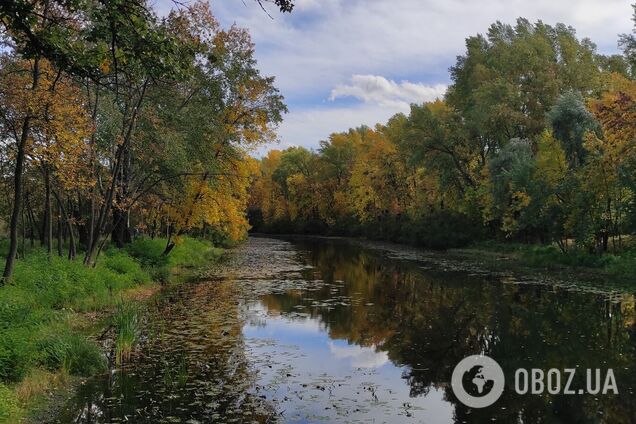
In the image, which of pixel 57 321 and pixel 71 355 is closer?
pixel 71 355

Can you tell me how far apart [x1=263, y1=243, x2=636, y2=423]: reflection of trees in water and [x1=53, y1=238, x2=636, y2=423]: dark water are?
0.15 ft

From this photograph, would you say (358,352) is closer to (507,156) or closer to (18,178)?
(18,178)

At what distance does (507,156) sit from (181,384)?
107 ft

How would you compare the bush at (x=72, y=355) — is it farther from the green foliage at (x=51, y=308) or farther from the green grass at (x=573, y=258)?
the green grass at (x=573, y=258)

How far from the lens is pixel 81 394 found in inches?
384

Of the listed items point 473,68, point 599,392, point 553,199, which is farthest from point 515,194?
point 599,392

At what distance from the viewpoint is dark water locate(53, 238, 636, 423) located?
30.2 feet

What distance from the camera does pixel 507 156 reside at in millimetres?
37438

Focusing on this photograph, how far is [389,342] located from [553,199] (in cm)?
2244

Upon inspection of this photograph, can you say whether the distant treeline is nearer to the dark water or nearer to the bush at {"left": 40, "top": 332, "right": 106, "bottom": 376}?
the dark water

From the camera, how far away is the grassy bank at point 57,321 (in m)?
9.23

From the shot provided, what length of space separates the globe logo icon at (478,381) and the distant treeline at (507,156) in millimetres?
14333

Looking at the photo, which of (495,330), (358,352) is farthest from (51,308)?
(495,330)

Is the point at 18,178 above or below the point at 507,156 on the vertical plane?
below
